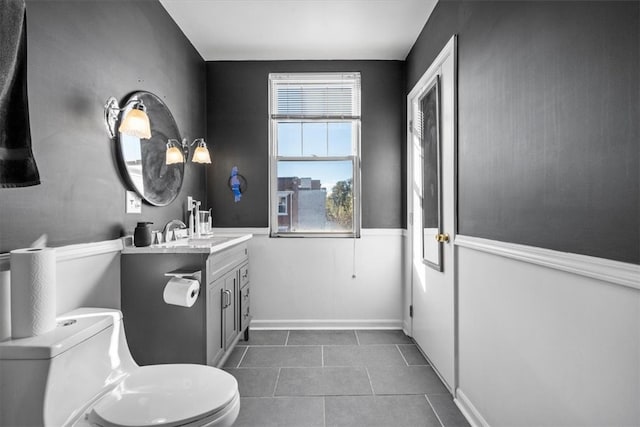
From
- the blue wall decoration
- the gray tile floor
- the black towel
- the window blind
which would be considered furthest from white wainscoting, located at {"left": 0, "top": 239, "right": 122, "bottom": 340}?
the window blind

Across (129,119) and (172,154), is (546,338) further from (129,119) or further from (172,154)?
(172,154)

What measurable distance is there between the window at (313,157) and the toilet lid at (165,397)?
2.10m

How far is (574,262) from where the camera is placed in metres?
1.15

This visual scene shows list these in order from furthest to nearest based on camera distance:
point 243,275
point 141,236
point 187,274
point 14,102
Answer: point 243,275
point 141,236
point 187,274
point 14,102

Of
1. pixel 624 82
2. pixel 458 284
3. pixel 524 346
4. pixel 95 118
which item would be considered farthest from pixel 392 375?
pixel 95 118

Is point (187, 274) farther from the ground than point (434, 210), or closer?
closer

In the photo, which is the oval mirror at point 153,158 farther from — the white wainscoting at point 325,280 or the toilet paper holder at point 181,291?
the white wainscoting at point 325,280

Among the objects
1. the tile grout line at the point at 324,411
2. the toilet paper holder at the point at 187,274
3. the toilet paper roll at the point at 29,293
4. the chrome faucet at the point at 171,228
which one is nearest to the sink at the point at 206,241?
the chrome faucet at the point at 171,228

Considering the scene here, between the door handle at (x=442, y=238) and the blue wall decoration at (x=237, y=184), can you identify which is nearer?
the door handle at (x=442, y=238)

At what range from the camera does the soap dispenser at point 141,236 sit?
2031 mm

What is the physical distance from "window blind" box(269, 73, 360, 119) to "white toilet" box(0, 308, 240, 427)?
2.55 metres

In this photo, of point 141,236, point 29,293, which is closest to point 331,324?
point 141,236

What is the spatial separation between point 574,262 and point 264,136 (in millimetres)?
2797

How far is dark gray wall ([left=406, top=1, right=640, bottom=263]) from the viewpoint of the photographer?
982mm
